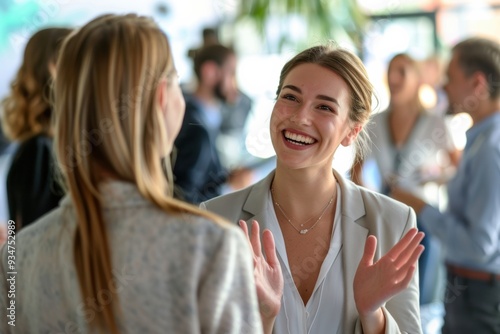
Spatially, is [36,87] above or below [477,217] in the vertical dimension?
above

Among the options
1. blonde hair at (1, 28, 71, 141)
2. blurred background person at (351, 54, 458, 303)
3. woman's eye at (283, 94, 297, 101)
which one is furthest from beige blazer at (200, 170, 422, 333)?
blurred background person at (351, 54, 458, 303)

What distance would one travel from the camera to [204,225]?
1127 millimetres

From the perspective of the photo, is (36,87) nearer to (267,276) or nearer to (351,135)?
(351,135)

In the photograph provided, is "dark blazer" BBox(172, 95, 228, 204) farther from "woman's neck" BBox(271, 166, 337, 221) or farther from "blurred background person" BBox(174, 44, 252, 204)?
"woman's neck" BBox(271, 166, 337, 221)

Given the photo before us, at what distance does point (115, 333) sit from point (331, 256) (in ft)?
2.66

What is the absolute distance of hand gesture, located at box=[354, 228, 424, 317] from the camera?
1612 millimetres

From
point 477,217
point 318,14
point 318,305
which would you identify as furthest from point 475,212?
point 318,14

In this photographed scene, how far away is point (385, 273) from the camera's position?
5.33 ft

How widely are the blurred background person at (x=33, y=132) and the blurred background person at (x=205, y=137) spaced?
3.53ft

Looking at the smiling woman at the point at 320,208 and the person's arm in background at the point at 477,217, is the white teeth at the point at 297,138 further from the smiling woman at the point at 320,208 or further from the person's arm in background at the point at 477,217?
the person's arm in background at the point at 477,217

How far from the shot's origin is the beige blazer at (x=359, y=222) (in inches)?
70.8

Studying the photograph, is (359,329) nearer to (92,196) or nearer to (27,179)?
(92,196)

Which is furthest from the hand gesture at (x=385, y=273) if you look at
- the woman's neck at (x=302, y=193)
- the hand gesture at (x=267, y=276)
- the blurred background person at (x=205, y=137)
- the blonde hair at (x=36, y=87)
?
the blurred background person at (x=205, y=137)

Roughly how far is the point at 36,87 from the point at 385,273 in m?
1.29
